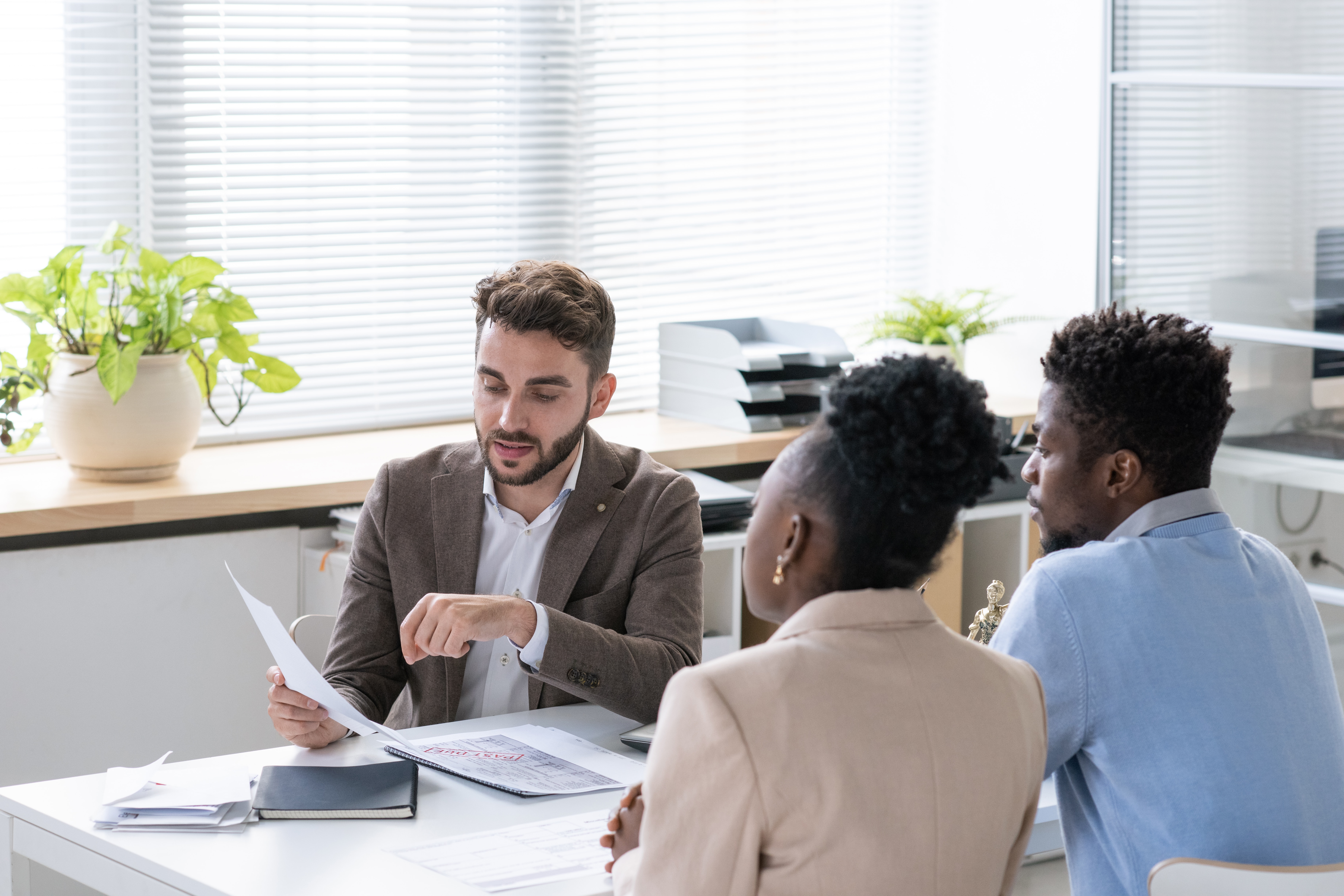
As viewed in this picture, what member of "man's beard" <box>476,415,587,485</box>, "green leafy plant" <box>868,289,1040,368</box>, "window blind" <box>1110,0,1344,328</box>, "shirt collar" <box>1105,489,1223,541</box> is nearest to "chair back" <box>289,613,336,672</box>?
"man's beard" <box>476,415,587,485</box>

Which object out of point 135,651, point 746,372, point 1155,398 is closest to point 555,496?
point 1155,398

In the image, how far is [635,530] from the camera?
220 centimetres

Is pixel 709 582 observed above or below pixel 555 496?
below

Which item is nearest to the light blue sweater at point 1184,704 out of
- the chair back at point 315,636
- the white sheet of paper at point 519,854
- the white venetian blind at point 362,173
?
the white sheet of paper at point 519,854

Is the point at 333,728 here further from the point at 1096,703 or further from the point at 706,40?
the point at 706,40

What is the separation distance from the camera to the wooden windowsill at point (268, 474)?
2.82 m

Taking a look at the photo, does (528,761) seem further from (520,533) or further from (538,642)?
(520,533)

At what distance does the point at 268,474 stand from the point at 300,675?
151 cm

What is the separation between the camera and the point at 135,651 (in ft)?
9.73

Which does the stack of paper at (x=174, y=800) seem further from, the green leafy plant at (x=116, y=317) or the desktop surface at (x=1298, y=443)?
the desktop surface at (x=1298, y=443)

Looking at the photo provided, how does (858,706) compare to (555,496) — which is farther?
(555,496)

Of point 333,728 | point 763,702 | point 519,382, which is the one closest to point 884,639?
point 763,702

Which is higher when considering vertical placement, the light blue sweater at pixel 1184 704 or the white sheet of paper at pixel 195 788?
the light blue sweater at pixel 1184 704

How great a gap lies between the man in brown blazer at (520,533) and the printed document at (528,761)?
0.18 m
